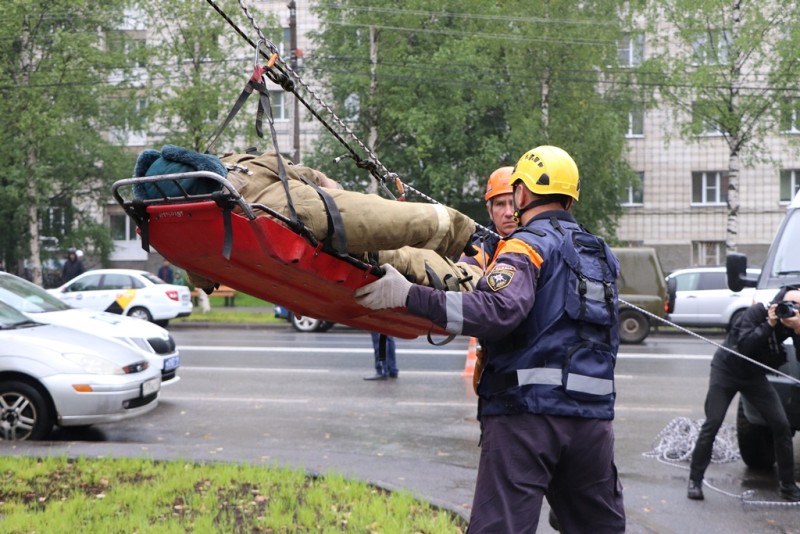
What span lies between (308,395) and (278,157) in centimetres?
823

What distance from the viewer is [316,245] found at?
3770mm

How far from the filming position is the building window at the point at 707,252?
127ft

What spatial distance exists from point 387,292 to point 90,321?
745 cm

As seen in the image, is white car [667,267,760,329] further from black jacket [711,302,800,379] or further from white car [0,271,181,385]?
black jacket [711,302,800,379]

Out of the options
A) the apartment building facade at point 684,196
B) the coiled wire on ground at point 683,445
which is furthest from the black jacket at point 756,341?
the apartment building facade at point 684,196

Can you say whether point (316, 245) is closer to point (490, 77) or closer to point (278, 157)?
point (278, 157)

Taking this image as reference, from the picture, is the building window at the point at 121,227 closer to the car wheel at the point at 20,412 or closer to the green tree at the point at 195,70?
the green tree at the point at 195,70

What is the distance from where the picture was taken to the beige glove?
11.9ft

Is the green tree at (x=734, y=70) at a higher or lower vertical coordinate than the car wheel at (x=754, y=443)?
higher

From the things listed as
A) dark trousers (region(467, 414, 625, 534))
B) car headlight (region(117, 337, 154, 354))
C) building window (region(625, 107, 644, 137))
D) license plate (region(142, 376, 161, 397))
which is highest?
building window (region(625, 107, 644, 137))

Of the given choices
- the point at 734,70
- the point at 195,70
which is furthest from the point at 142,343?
the point at 734,70

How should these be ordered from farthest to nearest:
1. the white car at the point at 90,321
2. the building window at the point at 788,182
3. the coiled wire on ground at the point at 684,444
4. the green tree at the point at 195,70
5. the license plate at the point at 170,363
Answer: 1. the building window at the point at 788,182
2. the green tree at the point at 195,70
3. the license plate at the point at 170,363
4. the white car at the point at 90,321
5. the coiled wire on ground at the point at 684,444

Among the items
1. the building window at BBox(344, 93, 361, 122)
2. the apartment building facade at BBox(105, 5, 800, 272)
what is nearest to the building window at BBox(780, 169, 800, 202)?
the apartment building facade at BBox(105, 5, 800, 272)

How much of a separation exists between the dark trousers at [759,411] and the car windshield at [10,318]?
20.6ft
